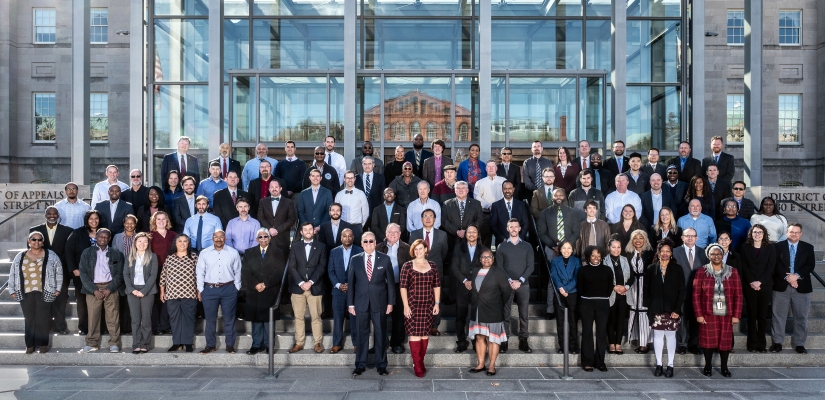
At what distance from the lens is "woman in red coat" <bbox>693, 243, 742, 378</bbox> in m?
9.25

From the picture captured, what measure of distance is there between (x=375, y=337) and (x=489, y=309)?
65.6 inches

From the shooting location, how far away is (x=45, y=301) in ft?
33.3

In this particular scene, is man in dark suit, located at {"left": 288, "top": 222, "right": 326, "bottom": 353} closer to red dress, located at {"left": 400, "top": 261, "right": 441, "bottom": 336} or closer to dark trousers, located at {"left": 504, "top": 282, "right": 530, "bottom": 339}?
red dress, located at {"left": 400, "top": 261, "right": 441, "bottom": 336}

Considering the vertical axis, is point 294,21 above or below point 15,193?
above

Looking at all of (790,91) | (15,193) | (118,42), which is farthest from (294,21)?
(790,91)

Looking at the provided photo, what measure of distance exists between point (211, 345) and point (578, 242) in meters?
5.78

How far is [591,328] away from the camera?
9.48m

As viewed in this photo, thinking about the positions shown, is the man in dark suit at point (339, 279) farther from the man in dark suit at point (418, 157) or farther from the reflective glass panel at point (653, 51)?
the reflective glass panel at point (653, 51)

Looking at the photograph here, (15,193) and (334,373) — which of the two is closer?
(334,373)

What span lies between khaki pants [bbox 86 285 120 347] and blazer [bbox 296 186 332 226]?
3.13 metres

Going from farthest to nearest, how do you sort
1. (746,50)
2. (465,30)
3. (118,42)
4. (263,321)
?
(118,42) → (465,30) → (746,50) → (263,321)

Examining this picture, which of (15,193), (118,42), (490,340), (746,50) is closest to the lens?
(490,340)

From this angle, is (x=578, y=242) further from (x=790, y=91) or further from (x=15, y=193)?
(x=790, y=91)

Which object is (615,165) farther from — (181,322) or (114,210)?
(114,210)
